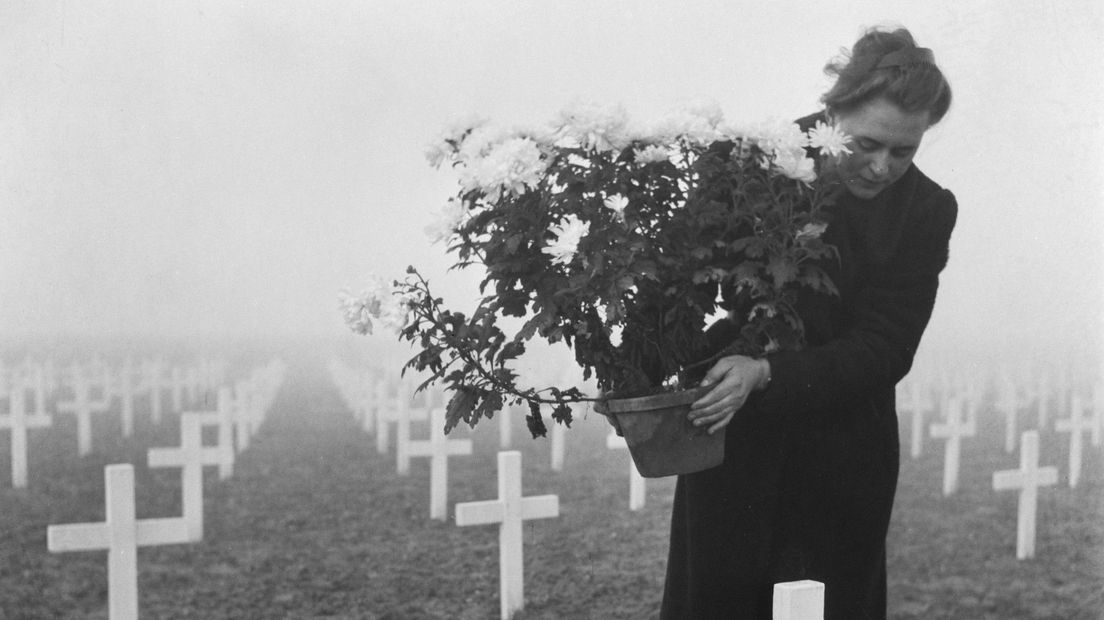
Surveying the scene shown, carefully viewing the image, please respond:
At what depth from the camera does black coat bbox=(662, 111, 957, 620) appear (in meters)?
2.15

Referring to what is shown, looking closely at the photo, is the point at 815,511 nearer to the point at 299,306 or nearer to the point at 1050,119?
the point at 1050,119

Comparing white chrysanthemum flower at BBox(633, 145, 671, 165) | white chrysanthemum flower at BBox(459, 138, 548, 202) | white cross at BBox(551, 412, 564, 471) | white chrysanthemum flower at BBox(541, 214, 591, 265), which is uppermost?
white chrysanthemum flower at BBox(633, 145, 671, 165)

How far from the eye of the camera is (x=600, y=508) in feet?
20.9

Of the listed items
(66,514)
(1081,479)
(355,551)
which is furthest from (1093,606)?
(66,514)

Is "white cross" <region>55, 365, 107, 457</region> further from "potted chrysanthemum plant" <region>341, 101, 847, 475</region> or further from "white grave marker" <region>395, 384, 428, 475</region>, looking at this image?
"potted chrysanthemum plant" <region>341, 101, 847, 475</region>

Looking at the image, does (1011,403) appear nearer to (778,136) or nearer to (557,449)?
(557,449)

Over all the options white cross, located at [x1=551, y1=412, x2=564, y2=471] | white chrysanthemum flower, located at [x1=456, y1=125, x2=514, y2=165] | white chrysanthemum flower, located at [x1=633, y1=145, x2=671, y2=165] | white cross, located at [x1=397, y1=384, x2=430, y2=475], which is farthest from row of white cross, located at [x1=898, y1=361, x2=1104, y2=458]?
white chrysanthemum flower, located at [x1=456, y1=125, x2=514, y2=165]

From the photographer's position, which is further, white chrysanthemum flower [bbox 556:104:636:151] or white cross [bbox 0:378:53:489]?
white cross [bbox 0:378:53:489]

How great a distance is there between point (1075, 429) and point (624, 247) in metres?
7.17

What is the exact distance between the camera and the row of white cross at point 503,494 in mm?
1616

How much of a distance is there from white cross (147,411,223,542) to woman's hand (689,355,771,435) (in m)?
3.82

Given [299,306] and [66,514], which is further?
[299,306]

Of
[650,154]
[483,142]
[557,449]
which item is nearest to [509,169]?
[483,142]

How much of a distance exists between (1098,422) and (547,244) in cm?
775
